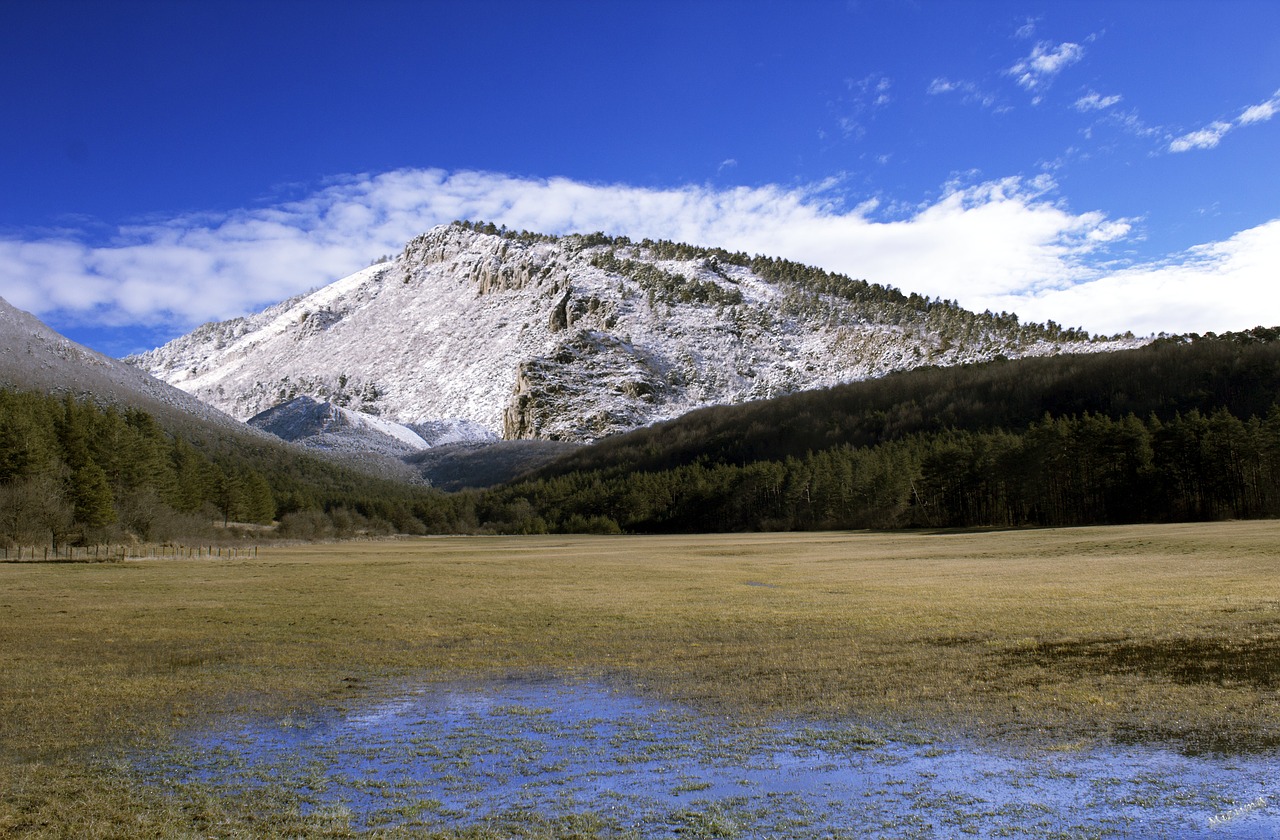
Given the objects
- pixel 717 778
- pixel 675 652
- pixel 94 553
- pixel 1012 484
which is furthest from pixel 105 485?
pixel 1012 484

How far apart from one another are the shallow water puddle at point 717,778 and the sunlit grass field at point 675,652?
1.31 m

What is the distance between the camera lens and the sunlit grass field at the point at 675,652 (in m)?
14.9

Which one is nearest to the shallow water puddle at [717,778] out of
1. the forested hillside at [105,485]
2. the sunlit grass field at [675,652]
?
Answer: the sunlit grass field at [675,652]

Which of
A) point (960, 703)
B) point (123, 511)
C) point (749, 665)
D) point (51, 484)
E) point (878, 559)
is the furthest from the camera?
point (123, 511)

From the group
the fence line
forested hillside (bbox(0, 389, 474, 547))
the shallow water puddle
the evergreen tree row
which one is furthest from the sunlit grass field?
the evergreen tree row

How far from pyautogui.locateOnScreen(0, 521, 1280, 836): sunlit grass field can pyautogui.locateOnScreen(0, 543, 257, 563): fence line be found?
809 inches

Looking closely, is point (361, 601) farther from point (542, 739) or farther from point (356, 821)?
point (356, 821)

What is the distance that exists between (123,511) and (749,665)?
89.6 m

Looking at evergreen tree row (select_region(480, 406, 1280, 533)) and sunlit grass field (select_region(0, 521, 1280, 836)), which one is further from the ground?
evergreen tree row (select_region(480, 406, 1280, 533))

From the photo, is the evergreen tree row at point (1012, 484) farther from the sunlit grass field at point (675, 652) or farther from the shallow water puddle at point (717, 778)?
the shallow water puddle at point (717, 778)

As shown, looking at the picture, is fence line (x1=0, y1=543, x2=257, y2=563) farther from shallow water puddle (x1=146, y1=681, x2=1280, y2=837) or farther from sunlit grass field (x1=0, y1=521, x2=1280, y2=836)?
shallow water puddle (x1=146, y1=681, x2=1280, y2=837)

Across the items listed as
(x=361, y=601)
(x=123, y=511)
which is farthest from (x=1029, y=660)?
(x=123, y=511)

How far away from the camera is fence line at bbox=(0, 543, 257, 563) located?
67.1 meters

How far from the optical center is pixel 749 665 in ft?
72.6
